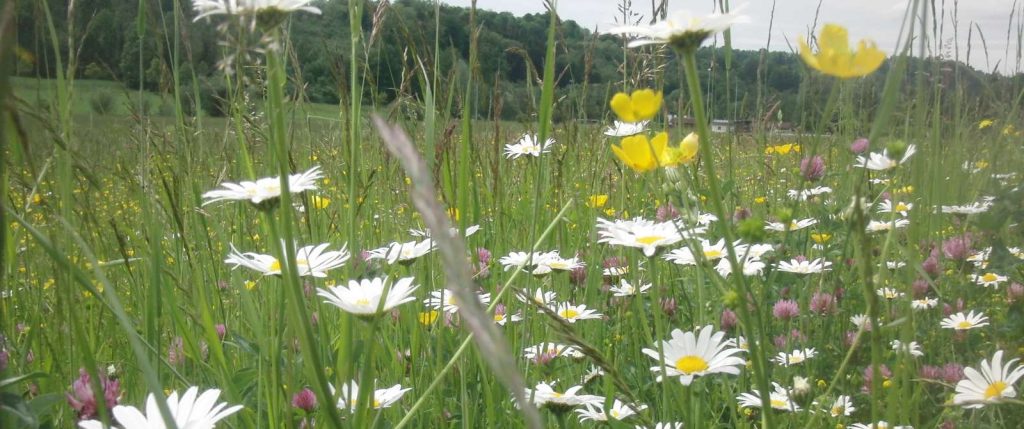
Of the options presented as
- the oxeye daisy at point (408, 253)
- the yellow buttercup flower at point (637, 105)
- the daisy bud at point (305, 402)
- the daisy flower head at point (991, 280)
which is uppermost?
the yellow buttercup flower at point (637, 105)

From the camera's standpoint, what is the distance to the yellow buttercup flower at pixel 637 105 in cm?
68

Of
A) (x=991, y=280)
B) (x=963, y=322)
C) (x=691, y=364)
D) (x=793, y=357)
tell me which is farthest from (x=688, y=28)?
(x=991, y=280)

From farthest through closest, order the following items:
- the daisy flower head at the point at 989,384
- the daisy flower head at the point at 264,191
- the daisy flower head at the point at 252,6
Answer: the daisy flower head at the point at 989,384
the daisy flower head at the point at 264,191
the daisy flower head at the point at 252,6

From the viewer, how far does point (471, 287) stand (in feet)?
0.73

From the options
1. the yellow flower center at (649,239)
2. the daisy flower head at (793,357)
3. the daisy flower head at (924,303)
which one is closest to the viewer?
the yellow flower center at (649,239)

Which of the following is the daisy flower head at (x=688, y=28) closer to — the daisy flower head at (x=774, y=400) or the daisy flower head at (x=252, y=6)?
the daisy flower head at (x=252, y=6)

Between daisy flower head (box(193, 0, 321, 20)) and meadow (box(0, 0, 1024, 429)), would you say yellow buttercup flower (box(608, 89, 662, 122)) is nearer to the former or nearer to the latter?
meadow (box(0, 0, 1024, 429))

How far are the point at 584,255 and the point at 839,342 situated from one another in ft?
2.23

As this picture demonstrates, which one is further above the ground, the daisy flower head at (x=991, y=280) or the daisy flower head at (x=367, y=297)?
the daisy flower head at (x=367, y=297)

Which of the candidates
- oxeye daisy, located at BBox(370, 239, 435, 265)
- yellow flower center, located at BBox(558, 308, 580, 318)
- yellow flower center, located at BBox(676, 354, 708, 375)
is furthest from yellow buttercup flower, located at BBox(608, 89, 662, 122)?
yellow flower center, located at BBox(558, 308, 580, 318)

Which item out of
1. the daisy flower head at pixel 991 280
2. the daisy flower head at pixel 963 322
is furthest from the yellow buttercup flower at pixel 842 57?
the daisy flower head at pixel 991 280

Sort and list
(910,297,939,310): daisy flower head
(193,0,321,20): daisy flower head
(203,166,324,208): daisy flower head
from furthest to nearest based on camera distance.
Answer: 1. (910,297,939,310): daisy flower head
2. (203,166,324,208): daisy flower head
3. (193,0,321,20): daisy flower head

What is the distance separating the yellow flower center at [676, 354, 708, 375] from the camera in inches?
36.3

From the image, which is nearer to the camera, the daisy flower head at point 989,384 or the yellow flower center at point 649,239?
the daisy flower head at point 989,384
